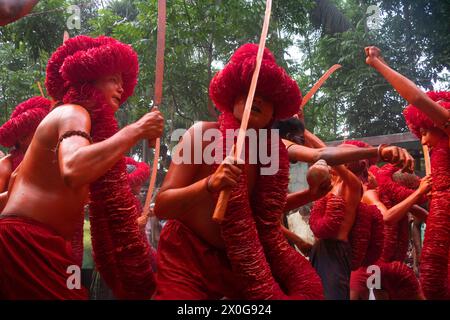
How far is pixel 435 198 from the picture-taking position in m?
3.53

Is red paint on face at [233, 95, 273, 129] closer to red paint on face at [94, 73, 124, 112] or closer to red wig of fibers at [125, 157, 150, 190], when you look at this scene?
red paint on face at [94, 73, 124, 112]

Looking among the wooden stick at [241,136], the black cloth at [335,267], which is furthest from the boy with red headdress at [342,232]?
the wooden stick at [241,136]

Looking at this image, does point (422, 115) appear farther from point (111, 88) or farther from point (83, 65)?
point (83, 65)

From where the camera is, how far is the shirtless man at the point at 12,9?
2.44 metres

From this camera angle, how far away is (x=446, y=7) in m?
9.10

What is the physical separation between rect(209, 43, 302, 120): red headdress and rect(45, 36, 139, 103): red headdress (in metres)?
0.50

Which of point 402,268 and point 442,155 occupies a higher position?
point 442,155

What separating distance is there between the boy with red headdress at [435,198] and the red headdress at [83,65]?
1661 millimetres

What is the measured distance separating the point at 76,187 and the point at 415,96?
2275 millimetres

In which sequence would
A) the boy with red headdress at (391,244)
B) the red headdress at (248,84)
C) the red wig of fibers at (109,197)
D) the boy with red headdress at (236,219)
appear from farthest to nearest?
the boy with red headdress at (391,244) → the red headdress at (248,84) → the red wig of fibers at (109,197) → the boy with red headdress at (236,219)

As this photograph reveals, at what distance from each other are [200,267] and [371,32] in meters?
9.54

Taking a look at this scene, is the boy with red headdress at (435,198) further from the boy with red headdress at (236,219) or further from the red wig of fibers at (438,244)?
the boy with red headdress at (236,219)
